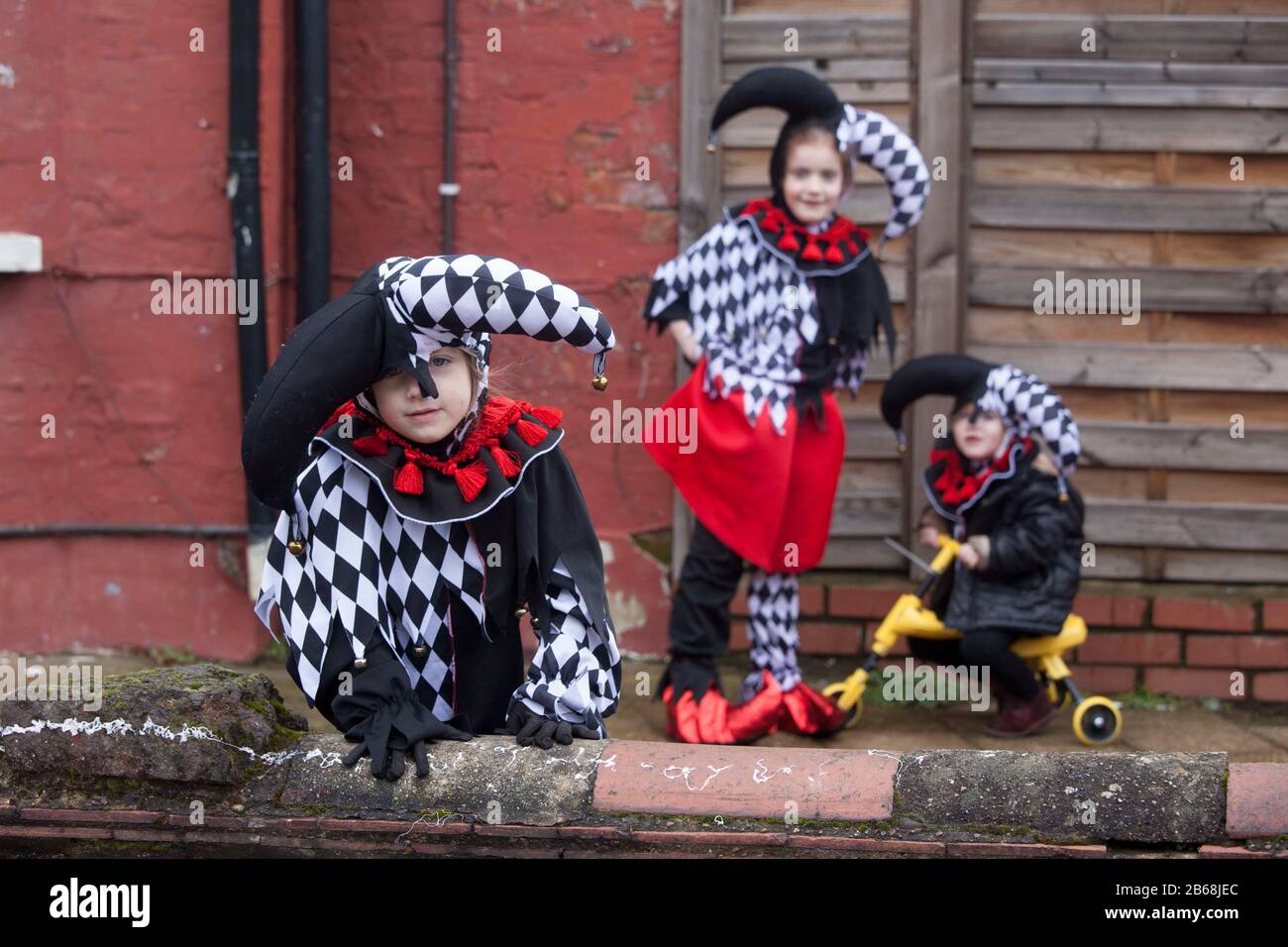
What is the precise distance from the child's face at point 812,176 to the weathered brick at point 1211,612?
5.96 feet

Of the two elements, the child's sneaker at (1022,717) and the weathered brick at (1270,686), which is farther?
the weathered brick at (1270,686)

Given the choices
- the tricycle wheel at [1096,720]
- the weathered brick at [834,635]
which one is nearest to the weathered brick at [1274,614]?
the tricycle wheel at [1096,720]

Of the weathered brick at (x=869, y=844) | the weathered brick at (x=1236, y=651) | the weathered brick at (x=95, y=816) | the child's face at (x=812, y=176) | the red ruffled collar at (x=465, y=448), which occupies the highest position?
the child's face at (x=812, y=176)

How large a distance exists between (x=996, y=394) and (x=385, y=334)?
2.36 metres

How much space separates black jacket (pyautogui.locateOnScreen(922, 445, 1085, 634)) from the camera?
504 cm

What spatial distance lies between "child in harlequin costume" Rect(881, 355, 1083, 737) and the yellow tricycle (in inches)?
2.3

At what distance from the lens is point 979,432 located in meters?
5.08

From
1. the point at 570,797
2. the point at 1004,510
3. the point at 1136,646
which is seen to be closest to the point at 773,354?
the point at 1004,510

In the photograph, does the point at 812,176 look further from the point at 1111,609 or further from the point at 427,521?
the point at 427,521

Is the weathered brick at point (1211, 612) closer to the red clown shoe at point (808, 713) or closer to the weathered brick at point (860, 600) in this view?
the weathered brick at point (860, 600)

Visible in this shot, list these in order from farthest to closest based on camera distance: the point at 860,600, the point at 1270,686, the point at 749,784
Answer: the point at 860,600, the point at 1270,686, the point at 749,784

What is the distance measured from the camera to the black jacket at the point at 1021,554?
16.5ft

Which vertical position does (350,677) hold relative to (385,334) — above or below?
below

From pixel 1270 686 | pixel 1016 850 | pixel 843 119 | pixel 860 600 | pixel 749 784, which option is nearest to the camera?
pixel 1016 850
